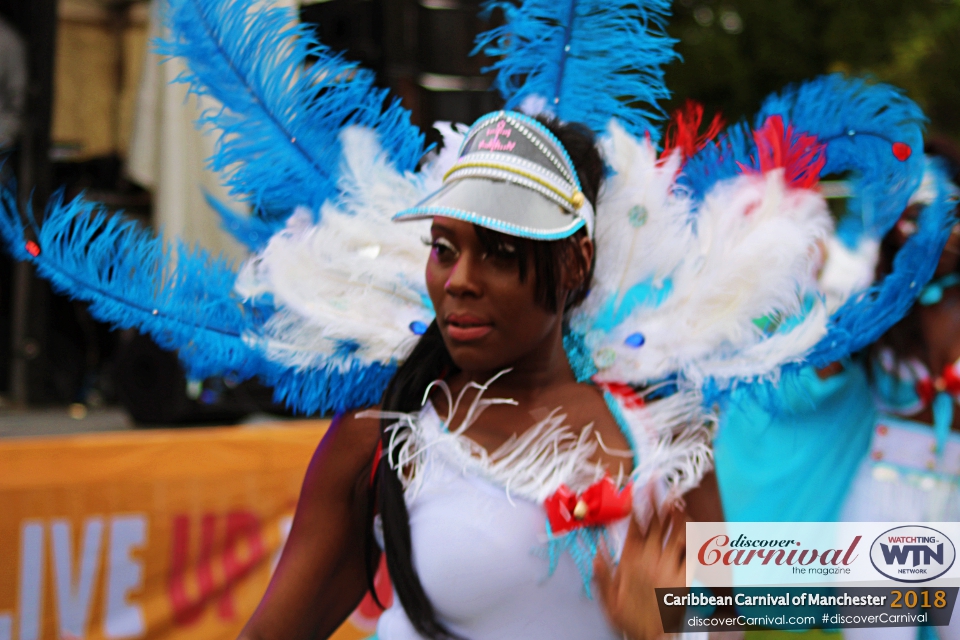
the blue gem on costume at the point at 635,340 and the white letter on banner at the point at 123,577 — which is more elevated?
the blue gem on costume at the point at 635,340

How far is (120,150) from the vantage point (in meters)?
5.75

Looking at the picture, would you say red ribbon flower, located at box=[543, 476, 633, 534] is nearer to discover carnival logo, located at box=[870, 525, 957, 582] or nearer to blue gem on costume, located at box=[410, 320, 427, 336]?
blue gem on costume, located at box=[410, 320, 427, 336]

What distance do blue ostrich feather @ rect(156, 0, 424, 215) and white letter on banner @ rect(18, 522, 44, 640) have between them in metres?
2.04

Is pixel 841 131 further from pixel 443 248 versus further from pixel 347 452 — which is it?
pixel 347 452

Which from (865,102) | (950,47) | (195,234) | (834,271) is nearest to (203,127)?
(865,102)

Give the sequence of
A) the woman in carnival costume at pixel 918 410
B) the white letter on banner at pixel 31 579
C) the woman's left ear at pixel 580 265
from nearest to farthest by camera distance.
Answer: the woman's left ear at pixel 580 265 → the woman in carnival costume at pixel 918 410 → the white letter on banner at pixel 31 579

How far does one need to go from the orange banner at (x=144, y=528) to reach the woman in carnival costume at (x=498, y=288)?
4.97 ft

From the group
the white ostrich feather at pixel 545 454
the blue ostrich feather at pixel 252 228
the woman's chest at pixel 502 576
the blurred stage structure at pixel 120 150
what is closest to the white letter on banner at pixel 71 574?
the blurred stage structure at pixel 120 150

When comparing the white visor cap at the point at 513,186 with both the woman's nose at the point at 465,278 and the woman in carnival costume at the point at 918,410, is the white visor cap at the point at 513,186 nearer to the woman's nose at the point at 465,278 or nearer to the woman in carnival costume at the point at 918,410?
the woman's nose at the point at 465,278

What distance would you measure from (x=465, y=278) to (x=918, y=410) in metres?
2.11

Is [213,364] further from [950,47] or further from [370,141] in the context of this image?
[950,47]

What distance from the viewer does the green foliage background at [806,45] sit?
9.06 metres

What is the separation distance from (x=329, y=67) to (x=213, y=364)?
0.53m

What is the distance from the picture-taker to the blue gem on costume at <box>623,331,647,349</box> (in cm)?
151
